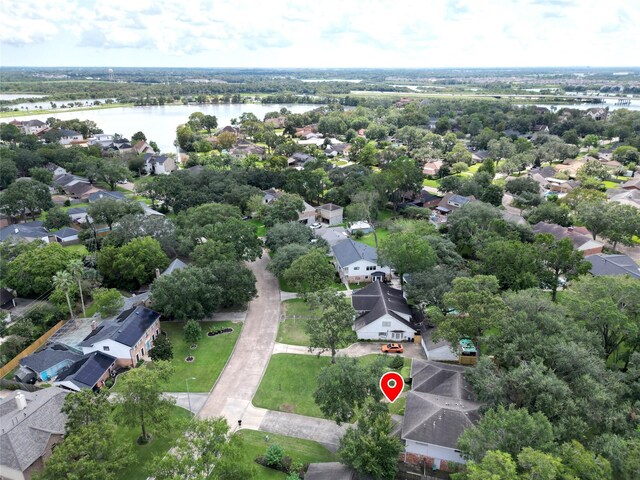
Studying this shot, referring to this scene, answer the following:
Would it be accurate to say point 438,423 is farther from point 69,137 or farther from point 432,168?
point 69,137

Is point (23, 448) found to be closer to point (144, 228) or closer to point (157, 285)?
point (157, 285)

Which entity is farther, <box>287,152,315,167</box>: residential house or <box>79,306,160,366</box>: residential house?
<box>287,152,315,167</box>: residential house

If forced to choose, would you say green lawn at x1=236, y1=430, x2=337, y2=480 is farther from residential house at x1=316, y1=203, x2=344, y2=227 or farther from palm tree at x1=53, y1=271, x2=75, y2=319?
residential house at x1=316, y1=203, x2=344, y2=227

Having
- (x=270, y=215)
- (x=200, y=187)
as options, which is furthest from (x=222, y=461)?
(x=200, y=187)

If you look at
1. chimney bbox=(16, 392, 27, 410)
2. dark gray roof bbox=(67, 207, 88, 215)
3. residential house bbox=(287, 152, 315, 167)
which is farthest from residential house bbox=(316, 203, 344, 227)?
chimney bbox=(16, 392, 27, 410)

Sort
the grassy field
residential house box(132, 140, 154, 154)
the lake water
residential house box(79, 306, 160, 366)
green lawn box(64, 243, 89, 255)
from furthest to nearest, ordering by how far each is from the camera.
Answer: the lake water
residential house box(132, 140, 154, 154)
green lawn box(64, 243, 89, 255)
the grassy field
residential house box(79, 306, 160, 366)

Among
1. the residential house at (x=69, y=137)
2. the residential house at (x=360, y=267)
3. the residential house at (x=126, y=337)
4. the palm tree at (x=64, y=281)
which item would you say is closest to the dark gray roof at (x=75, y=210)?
the palm tree at (x=64, y=281)

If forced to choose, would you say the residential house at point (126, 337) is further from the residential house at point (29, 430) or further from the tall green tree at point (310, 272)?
the tall green tree at point (310, 272)
